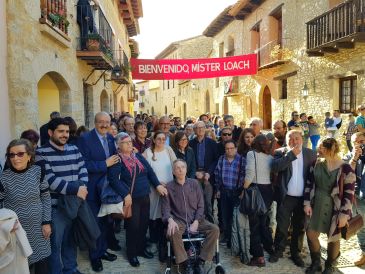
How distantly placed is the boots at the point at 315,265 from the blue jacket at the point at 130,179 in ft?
6.47

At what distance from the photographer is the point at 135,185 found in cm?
394

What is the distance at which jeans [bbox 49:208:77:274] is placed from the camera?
10.6 ft

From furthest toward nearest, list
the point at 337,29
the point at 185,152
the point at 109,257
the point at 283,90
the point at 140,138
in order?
the point at 283,90, the point at 337,29, the point at 140,138, the point at 185,152, the point at 109,257

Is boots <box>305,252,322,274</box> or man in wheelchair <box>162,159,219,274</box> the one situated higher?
man in wheelchair <box>162,159,219,274</box>

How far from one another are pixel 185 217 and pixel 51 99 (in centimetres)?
588

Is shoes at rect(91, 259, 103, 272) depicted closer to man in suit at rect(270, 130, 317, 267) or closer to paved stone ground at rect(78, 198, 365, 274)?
paved stone ground at rect(78, 198, 365, 274)

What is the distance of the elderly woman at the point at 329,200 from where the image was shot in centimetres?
341

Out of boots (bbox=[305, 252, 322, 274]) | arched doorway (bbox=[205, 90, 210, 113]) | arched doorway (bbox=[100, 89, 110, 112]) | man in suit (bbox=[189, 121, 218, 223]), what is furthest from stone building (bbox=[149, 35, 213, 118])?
boots (bbox=[305, 252, 322, 274])

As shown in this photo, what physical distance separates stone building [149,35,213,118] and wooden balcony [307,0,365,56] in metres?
15.1

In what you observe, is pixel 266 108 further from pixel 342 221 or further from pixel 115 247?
pixel 342 221

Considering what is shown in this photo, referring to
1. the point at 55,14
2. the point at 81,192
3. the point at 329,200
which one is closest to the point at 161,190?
the point at 81,192

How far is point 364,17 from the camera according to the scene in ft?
30.3

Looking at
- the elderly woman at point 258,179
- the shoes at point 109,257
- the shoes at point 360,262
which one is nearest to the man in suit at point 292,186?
the elderly woman at point 258,179

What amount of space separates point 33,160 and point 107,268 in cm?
174
